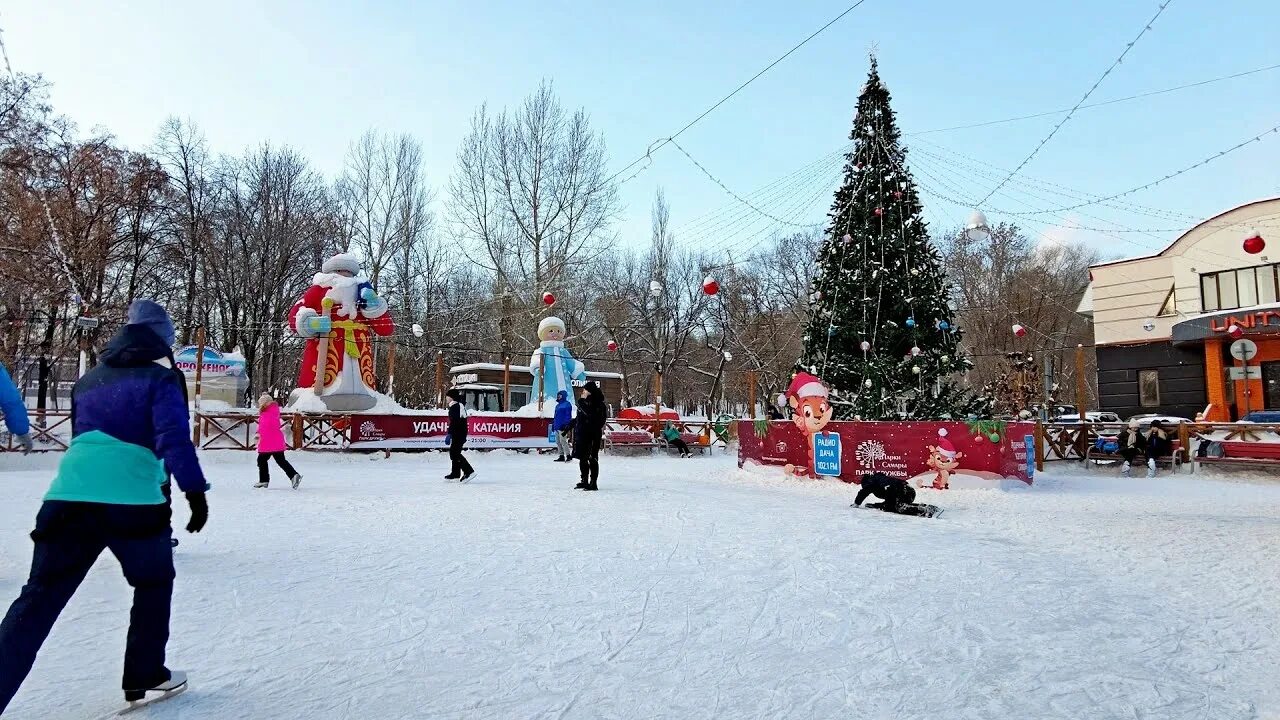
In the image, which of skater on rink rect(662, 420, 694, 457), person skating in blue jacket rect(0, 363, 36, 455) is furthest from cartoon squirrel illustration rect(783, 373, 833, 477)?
person skating in blue jacket rect(0, 363, 36, 455)

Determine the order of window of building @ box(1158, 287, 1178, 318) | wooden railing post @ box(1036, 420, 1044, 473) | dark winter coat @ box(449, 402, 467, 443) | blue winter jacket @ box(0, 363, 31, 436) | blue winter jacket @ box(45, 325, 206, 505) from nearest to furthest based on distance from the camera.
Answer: blue winter jacket @ box(45, 325, 206, 505) < blue winter jacket @ box(0, 363, 31, 436) < dark winter coat @ box(449, 402, 467, 443) < wooden railing post @ box(1036, 420, 1044, 473) < window of building @ box(1158, 287, 1178, 318)

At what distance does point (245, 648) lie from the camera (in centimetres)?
375

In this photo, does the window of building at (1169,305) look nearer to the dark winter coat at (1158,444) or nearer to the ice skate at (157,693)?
the dark winter coat at (1158,444)

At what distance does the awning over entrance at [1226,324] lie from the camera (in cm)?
2056

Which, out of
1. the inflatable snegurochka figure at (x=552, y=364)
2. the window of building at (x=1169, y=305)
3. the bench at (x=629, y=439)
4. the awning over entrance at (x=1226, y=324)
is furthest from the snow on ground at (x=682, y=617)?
the window of building at (x=1169, y=305)

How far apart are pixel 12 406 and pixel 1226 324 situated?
26.7 metres

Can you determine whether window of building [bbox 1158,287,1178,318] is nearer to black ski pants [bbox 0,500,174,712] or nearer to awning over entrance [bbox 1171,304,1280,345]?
awning over entrance [bbox 1171,304,1280,345]

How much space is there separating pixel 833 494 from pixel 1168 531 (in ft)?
14.9

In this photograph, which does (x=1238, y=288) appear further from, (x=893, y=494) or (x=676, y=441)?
(x=893, y=494)

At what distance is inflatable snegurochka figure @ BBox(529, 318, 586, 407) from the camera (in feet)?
75.3

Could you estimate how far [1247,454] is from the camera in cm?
1545

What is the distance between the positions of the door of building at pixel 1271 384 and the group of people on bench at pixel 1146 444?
8.32 m

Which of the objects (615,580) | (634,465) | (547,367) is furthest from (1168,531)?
(547,367)

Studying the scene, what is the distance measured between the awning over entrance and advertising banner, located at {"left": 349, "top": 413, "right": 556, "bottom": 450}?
19231mm
